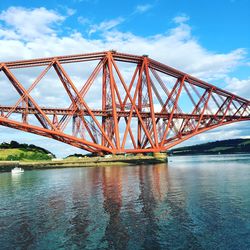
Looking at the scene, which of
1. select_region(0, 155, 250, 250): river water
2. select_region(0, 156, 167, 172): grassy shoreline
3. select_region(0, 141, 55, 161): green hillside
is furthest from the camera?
select_region(0, 141, 55, 161): green hillside

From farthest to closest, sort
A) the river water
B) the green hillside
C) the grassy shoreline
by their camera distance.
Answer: the green hillside, the grassy shoreline, the river water

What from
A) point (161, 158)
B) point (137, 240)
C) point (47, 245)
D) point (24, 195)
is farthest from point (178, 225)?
point (161, 158)

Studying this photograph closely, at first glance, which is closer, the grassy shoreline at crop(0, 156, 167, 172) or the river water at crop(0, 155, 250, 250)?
the river water at crop(0, 155, 250, 250)

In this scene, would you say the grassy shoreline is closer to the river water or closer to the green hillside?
the green hillside

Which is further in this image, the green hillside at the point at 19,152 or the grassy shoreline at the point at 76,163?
the green hillside at the point at 19,152

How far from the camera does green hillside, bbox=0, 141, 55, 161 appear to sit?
4114 inches

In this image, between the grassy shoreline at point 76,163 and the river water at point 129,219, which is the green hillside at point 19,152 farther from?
the river water at point 129,219

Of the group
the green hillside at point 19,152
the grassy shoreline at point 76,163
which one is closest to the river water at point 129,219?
the grassy shoreline at point 76,163

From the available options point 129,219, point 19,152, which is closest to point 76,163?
point 19,152

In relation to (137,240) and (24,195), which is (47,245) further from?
(24,195)

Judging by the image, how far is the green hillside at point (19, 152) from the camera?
343 ft

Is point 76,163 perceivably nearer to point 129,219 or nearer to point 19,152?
point 19,152

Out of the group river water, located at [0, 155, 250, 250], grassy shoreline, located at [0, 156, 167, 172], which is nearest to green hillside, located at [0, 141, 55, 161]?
grassy shoreline, located at [0, 156, 167, 172]

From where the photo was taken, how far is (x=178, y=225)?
76.1 ft
